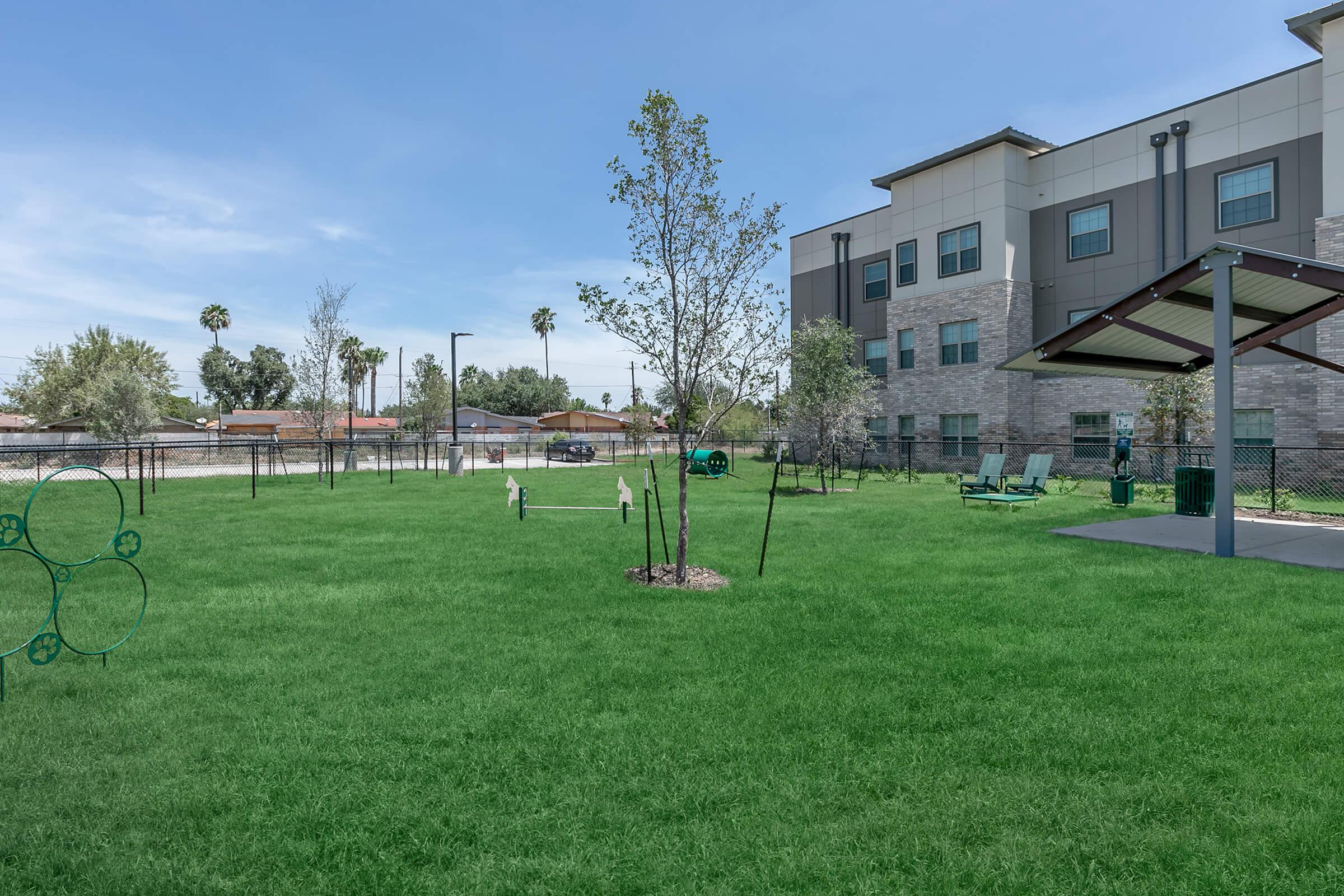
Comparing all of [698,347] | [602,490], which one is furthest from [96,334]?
[698,347]

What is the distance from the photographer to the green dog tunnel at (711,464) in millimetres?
28625

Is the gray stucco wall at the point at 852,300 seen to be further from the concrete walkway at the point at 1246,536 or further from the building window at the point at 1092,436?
the concrete walkway at the point at 1246,536

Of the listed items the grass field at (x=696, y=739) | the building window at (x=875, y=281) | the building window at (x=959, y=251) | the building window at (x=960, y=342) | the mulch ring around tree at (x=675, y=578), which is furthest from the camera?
the building window at (x=875, y=281)

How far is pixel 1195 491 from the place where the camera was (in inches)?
551

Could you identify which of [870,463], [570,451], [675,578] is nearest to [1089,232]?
[870,463]

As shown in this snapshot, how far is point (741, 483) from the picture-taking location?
2528cm

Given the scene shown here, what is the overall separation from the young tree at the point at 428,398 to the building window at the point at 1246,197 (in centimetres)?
4478

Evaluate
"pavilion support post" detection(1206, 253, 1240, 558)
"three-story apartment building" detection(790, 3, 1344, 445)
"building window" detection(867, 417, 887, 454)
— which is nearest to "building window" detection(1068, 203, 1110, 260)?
"three-story apartment building" detection(790, 3, 1344, 445)

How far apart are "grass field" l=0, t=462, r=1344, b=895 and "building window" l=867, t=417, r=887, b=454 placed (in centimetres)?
2343

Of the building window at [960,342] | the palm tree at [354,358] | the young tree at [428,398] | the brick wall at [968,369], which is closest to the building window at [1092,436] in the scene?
the brick wall at [968,369]

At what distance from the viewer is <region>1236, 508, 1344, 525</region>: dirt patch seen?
45.6ft

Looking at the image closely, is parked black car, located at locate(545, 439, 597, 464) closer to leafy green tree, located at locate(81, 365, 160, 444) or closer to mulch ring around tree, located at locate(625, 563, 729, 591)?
leafy green tree, located at locate(81, 365, 160, 444)

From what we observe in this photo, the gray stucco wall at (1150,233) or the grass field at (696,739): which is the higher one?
the gray stucco wall at (1150,233)

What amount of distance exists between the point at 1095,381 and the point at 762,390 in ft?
69.2
